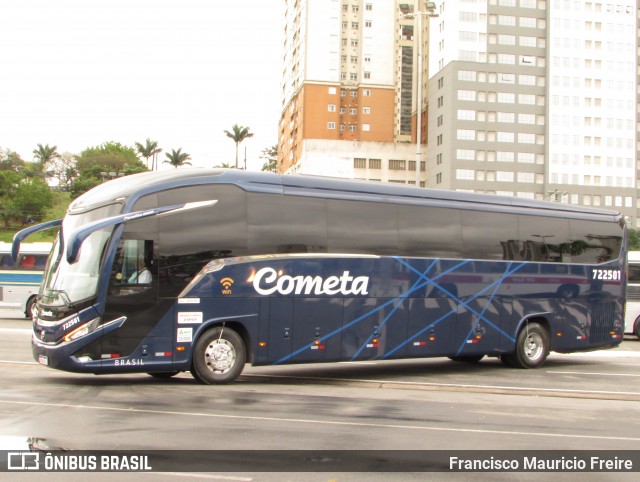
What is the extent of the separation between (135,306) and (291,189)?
3653mm

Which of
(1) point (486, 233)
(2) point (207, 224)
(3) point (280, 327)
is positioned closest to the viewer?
(2) point (207, 224)

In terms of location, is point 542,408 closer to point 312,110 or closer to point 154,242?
point 154,242

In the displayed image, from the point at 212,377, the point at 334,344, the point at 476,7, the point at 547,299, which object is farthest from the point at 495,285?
the point at 476,7

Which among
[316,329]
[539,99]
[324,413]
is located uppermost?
[539,99]

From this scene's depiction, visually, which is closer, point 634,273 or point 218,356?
point 218,356

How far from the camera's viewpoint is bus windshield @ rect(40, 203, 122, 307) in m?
12.3

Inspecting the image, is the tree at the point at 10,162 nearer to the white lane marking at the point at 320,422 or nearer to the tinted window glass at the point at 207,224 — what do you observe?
the tinted window glass at the point at 207,224

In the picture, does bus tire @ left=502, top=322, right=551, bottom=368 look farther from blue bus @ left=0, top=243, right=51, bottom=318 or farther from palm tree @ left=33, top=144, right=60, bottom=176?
palm tree @ left=33, top=144, right=60, bottom=176

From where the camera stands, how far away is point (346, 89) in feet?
394

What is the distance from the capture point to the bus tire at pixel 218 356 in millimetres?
13125

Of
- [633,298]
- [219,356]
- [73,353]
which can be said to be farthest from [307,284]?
[633,298]

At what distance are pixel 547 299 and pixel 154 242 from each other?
9.80 m

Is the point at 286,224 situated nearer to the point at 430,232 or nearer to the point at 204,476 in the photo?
the point at 430,232

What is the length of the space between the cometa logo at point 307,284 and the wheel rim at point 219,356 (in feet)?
3.76
